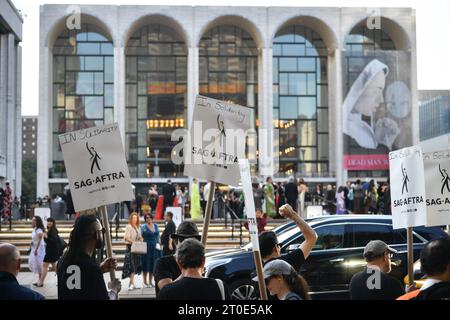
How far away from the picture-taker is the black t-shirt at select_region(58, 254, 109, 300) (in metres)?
4.62

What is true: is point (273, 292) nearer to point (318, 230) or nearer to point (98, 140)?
point (98, 140)

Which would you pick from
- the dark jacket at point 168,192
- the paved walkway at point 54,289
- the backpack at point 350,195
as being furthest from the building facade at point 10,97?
the paved walkway at point 54,289

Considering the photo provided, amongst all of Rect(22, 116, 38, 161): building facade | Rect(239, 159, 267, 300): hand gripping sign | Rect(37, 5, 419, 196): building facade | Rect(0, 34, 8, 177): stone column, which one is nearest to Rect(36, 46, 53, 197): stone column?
Rect(37, 5, 419, 196): building facade

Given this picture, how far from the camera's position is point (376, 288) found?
17.0 feet

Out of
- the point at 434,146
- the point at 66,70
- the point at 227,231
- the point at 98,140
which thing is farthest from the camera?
the point at 434,146

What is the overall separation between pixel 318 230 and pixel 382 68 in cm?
4146

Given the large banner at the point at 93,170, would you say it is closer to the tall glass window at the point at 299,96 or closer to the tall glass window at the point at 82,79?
the tall glass window at the point at 82,79

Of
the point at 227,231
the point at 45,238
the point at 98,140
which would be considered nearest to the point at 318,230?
the point at 98,140

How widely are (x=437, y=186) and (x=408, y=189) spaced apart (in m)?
0.87

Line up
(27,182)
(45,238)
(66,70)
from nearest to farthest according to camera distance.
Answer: (45,238) → (66,70) → (27,182)

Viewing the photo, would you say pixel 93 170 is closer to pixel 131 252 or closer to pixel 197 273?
pixel 197 273

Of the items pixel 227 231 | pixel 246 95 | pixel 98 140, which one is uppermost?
pixel 246 95

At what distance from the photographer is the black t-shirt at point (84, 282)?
462cm

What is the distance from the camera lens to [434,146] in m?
60.5
